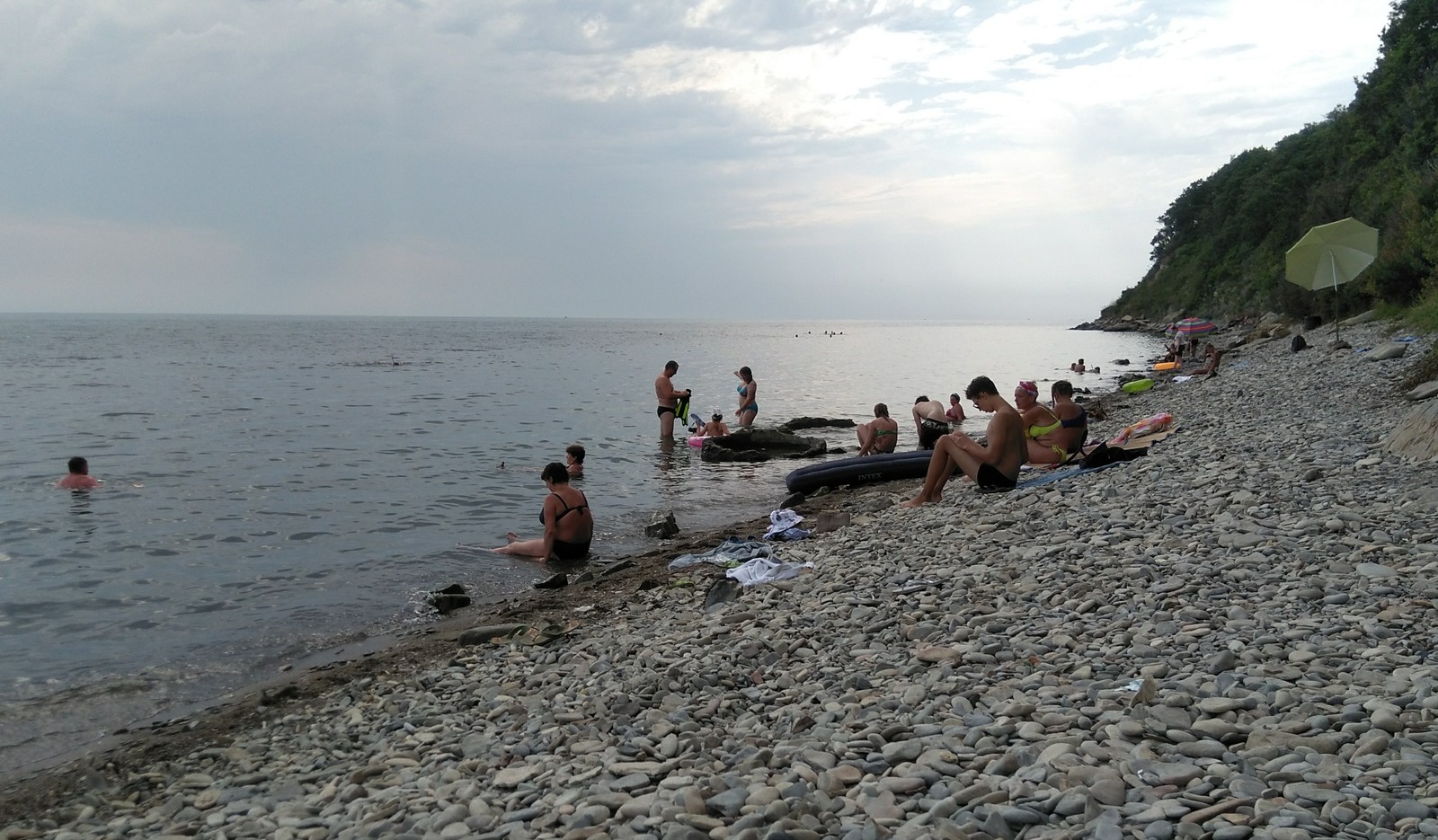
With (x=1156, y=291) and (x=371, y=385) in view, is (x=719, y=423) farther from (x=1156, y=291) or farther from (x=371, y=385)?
(x=1156, y=291)

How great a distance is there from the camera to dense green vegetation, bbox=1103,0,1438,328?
3080 centimetres

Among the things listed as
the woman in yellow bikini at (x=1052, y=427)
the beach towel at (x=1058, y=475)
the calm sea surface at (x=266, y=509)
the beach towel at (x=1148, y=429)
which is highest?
the woman in yellow bikini at (x=1052, y=427)

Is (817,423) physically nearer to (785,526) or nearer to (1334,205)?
(785,526)

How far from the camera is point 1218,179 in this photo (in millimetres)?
94125

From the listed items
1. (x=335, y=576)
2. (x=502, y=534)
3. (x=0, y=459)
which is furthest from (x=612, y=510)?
(x=0, y=459)

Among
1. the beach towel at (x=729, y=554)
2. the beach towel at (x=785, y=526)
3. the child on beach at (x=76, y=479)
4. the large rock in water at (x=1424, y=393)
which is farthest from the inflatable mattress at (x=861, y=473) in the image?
the child on beach at (x=76, y=479)

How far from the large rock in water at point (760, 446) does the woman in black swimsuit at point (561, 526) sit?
8.35 m

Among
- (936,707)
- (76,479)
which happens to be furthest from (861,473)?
(76,479)

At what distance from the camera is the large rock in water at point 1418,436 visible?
8.48 metres

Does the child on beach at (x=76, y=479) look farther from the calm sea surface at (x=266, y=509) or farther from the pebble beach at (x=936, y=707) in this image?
the pebble beach at (x=936, y=707)

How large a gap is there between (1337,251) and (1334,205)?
3596 centimetres

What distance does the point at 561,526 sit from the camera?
37.1ft

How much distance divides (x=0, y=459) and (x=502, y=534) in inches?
547

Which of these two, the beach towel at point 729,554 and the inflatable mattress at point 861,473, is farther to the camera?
the inflatable mattress at point 861,473
